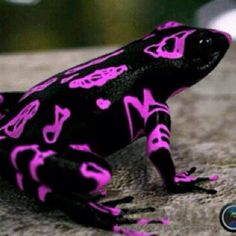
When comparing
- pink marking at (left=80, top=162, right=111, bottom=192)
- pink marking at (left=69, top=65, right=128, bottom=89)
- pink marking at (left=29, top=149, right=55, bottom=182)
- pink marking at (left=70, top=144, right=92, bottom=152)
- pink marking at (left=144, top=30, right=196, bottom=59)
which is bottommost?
pink marking at (left=80, top=162, right=111, bottom=192)

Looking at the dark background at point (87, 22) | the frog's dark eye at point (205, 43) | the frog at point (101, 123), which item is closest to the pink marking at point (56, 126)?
the frog at point (101, 123)

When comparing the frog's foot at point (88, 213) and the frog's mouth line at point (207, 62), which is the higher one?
the frog's mouth line at point (207, 62)

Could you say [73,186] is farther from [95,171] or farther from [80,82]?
[80,82]

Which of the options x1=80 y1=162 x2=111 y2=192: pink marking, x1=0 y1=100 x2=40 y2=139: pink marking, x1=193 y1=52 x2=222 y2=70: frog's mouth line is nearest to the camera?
x1=80 y1=162 x2=111 y2=192: pink marking

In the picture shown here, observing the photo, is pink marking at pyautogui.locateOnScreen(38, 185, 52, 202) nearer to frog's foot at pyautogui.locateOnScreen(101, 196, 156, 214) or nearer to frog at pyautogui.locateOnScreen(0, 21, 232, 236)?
frog at pyautogui.locateOnScreen(0, 21, 232, 236)

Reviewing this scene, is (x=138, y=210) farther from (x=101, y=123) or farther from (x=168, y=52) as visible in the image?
(x=168, y=52)

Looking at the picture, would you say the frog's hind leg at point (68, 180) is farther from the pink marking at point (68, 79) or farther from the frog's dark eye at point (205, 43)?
the frog's dark eye at point (205, 43)

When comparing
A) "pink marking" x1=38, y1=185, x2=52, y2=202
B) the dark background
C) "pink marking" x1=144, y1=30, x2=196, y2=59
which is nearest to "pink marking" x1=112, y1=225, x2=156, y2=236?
"pink marking" x1=38, y1=185, x2=52, y2=202
